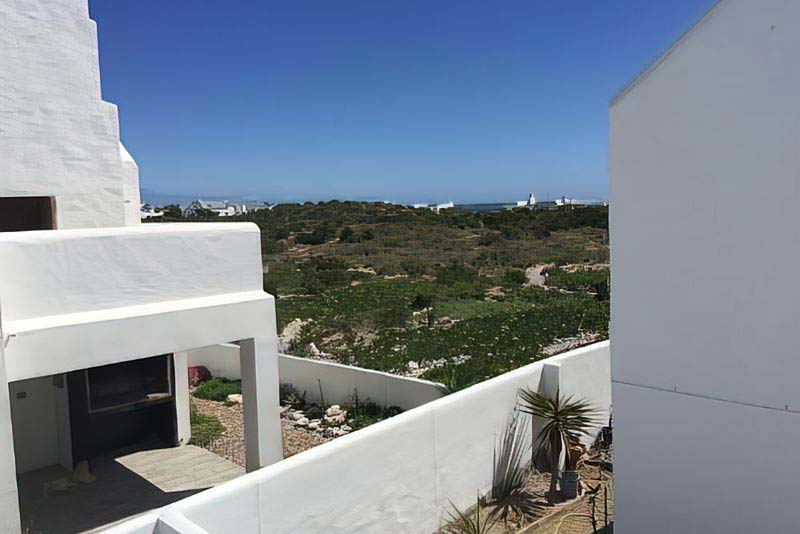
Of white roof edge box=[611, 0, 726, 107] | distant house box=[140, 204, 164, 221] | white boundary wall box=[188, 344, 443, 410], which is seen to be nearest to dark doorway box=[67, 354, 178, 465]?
white boundary wall box=[188, 344, 443, 410]

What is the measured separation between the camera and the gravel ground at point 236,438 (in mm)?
10809

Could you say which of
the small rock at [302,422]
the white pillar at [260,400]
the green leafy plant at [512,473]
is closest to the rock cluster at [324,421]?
the small rock at [302,422]

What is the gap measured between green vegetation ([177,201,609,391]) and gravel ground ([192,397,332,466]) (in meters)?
2.77

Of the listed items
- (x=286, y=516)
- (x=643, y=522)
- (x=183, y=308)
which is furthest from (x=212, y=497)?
(x=643, y=522)

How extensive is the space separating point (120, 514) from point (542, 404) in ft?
19.2

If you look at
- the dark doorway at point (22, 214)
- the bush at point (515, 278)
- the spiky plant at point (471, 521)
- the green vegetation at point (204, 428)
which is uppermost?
the dark doorway at point (22, 214)

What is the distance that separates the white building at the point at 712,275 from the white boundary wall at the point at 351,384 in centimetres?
598

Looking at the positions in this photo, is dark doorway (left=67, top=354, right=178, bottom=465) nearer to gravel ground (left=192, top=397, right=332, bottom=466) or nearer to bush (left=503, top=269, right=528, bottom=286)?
gravel ground (left=192, top=397, right=332, bottom=466)

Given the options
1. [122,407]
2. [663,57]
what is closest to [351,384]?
[122,407]

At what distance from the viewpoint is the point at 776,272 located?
17.4 ft

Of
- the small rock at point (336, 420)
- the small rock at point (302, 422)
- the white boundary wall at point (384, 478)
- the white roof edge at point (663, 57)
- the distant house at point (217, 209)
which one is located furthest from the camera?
the distant house at point (217, 209)

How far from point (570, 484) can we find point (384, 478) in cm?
323

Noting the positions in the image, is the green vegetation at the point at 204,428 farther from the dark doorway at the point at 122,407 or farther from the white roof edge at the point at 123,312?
the white roof edge at the point at 123,312

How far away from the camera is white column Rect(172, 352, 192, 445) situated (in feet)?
36.7
